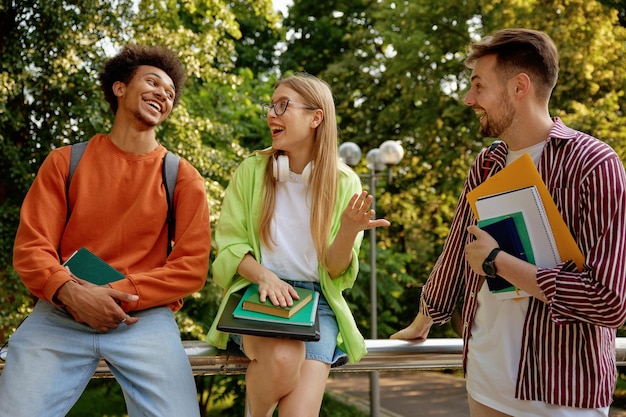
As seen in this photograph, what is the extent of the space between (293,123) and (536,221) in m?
1.05

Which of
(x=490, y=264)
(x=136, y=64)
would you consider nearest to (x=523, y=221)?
(x=490, y=264)

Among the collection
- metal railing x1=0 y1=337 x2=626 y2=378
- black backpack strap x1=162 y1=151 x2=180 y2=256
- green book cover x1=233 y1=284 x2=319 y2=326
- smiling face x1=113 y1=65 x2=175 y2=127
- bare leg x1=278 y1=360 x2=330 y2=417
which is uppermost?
smiling face x1=113 y1=65 x2=175 y2=127

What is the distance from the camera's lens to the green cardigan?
2299 millimetres

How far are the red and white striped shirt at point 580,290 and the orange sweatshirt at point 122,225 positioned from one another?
1198 mm

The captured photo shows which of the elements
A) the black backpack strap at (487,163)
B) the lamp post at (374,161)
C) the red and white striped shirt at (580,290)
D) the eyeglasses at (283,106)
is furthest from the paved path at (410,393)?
the red and white striped shirt at (580,290)

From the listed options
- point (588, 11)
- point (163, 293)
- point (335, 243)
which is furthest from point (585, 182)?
point (588, 11)

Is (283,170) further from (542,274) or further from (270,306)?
(542,274)

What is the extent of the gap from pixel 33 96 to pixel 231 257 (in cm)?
697

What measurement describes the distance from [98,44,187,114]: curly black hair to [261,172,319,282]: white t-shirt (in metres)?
0.80

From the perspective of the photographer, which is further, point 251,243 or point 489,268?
point 251,243

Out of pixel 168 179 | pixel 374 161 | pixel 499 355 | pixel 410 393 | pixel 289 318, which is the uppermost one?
pixel 374 161

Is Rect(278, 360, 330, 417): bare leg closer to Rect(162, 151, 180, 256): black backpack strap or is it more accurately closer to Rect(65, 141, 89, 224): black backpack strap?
Rect(162, 151, 180, 256): black backpack strap

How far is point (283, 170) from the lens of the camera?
2457 millimetres

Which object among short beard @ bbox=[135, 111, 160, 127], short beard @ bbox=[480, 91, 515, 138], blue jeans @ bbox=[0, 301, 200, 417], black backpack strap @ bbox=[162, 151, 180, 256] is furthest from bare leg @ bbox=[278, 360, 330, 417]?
short beard @ bbox=[135, 111, 160, 127]
